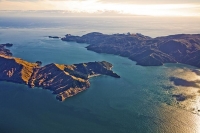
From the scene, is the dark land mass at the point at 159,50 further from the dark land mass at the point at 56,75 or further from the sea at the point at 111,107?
the dark land mass at the point at 56,75

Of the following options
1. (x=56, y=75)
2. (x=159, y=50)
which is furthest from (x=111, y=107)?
(x=159, y=50)

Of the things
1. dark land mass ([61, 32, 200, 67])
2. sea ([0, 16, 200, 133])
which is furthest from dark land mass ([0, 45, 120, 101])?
dark land mass ([61, 32, 200, 67])

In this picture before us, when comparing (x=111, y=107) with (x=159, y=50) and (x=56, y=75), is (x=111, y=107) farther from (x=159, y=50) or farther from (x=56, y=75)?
(x=159, y=50)

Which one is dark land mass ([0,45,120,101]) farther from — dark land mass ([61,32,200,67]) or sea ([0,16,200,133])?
dark land mass ([61,32,200,67])

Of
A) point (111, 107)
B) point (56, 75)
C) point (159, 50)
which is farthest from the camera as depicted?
point (159, 50)

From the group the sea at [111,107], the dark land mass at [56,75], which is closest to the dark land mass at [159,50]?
the sea at [111,107]

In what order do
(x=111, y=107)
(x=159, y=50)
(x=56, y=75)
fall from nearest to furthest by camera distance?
(x=111, y=107)
(x=56, y=75)
(x=159, y=50)

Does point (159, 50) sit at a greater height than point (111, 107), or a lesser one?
greater

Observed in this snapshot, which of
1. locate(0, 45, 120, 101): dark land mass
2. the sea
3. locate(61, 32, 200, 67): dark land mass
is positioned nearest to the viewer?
the sea
